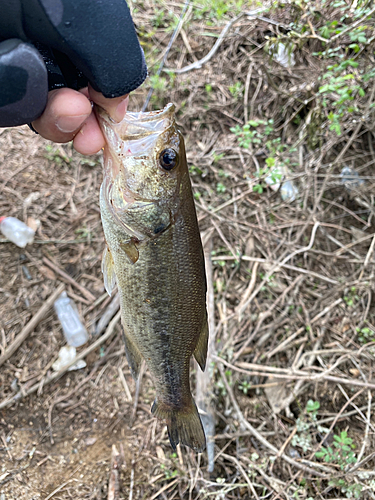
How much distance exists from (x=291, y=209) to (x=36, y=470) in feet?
11.2

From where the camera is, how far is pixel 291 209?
3.65 metres

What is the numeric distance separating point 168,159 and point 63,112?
0.51m

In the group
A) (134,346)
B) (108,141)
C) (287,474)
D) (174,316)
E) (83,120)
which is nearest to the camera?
(83,120)

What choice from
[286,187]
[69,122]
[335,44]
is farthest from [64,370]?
[335,44]

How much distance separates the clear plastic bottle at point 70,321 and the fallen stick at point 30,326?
58 millimetres

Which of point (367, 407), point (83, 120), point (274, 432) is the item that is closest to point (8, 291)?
point (83, 120)

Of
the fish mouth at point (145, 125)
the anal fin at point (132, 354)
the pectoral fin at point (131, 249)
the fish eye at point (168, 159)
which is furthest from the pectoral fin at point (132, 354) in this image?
the fish mouth at point (145, 125)

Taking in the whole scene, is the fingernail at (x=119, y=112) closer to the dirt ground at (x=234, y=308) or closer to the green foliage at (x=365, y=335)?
the dirt ground at (x=234, y=308)

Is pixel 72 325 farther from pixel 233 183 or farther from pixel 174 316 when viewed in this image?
pixel 233 183

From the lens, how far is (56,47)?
119 centimetres

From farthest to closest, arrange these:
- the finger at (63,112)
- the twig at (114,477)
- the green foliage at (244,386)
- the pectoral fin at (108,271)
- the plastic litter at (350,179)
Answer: the plastic litter at (350,179) < the green foliage at (244,386) < the twig at (114,477) < the pectoral fin at (108,271) < the finger at (63,112)

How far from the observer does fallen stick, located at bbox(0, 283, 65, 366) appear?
3082 mm

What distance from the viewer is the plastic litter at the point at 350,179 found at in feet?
11.8

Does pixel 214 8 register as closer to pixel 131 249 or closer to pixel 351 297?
pixel 351 297
